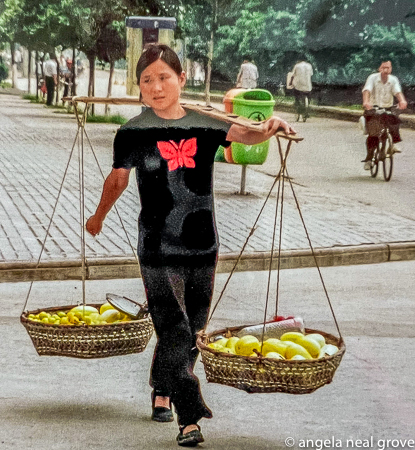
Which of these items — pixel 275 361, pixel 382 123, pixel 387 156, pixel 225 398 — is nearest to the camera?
pixel 275 361

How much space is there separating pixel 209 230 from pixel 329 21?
21.4 feet

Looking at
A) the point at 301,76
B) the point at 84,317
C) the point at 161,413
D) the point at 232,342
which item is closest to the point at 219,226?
the point at 301,76

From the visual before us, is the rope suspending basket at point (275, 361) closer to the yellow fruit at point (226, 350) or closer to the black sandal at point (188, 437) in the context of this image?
the yellow fruit at point (226, 350)

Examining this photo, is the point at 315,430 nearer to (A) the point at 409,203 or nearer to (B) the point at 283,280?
(B) the point at 283,280

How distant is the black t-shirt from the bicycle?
10.0 metres

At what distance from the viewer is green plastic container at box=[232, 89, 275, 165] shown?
33.0 ft

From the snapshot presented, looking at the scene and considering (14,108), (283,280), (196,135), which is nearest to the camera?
(196,135)

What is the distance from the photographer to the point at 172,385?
3836 millimetres

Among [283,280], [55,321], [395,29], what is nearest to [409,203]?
[395,29]

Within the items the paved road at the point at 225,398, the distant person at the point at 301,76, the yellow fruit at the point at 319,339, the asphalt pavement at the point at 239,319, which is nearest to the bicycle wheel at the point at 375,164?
the distant person at the point at 301,76

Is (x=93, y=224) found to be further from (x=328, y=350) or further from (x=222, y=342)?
(x=328, y=350)

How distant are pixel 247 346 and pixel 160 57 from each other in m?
1.19

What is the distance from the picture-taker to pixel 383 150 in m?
13.6

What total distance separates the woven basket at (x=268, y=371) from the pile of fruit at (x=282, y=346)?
77mm
